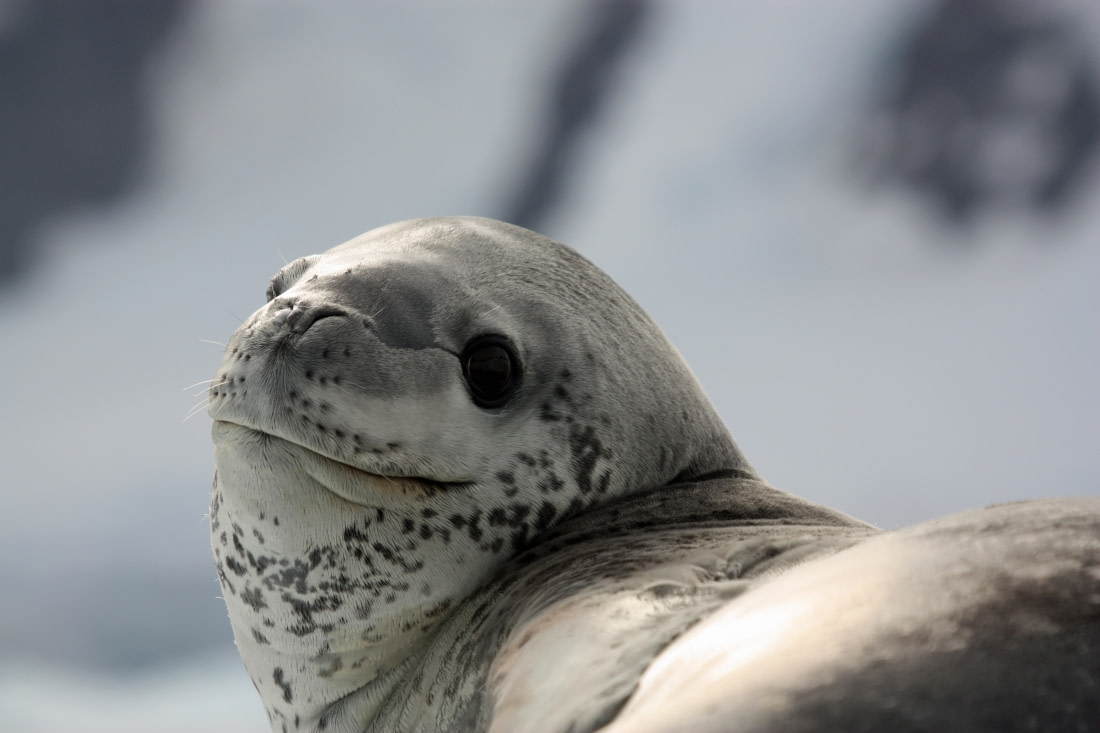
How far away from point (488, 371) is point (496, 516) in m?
0.19

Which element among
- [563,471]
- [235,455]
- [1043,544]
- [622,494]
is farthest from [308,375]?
[1043,544]

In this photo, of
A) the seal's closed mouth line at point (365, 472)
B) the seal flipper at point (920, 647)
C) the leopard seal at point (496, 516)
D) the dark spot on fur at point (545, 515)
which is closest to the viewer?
the seal flipper at point (920, 647)

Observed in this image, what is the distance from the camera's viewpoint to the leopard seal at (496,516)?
88 centimetres

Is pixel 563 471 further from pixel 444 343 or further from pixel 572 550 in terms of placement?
pixel 444 343

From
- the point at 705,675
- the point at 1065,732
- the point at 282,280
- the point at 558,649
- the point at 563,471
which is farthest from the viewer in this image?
the point at 282,280

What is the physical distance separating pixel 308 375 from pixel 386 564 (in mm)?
264

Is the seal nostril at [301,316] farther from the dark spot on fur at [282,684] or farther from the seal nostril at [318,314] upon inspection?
the dark spot on fur at [282,684]

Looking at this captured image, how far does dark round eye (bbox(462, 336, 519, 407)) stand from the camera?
1.38 m

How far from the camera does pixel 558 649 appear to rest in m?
0.99

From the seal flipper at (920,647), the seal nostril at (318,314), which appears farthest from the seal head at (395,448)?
the seal flipper at (920,647)

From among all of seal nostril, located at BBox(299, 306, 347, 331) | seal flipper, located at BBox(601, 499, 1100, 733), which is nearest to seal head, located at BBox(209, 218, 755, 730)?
seal nostril, located at BBox(299, 306, 347, 331)

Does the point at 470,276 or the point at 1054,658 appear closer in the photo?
the point at 1054,658

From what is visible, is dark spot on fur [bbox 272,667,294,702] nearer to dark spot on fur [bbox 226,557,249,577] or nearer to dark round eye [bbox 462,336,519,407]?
dark spot on fur [bbox 226,557,249,577]

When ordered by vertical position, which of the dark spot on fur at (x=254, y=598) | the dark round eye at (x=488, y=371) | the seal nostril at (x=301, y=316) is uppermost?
the seal nostril at (x=301, y=316)
